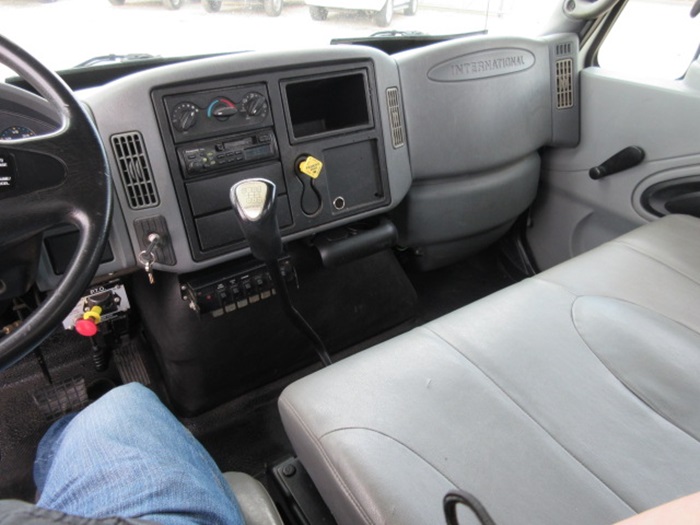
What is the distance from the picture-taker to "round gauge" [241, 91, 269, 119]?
1168 millimetres

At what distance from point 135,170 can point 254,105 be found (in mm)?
308

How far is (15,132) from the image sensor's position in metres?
0.94

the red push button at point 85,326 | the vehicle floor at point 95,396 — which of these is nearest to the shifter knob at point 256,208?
the red push button at point 85,326

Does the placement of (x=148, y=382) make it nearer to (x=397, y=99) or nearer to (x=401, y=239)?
(x=401, y=239)

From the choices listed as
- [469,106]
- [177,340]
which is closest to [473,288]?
[469,106]

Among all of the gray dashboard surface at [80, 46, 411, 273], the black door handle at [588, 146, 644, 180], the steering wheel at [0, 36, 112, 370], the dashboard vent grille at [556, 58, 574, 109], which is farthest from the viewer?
the dashboard vent grille at [556, 58, 574, 109]

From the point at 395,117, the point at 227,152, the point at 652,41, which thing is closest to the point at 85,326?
the point at 227,152

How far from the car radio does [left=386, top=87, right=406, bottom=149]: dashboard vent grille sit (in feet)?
1.15

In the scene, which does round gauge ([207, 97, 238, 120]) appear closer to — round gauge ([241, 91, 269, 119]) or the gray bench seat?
round gauge ([241, 91, 269, 119])

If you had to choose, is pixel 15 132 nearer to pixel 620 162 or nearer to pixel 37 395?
pixel 37 395

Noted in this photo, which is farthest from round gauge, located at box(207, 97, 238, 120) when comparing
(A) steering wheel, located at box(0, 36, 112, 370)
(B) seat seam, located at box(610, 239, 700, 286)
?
(B) seat seam, located at box(610, 239, 700, 286)

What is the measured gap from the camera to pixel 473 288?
2.02 metres

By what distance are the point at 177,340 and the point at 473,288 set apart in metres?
1.17

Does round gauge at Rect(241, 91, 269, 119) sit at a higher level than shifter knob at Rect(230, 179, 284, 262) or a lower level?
higher
